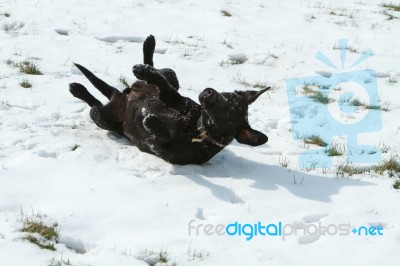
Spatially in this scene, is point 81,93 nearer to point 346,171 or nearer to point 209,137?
point 209,137

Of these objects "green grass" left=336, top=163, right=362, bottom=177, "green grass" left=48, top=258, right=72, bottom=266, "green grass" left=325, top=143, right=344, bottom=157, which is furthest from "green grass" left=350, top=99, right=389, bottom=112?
"green grass" left=48, top=258, right=72, bottom=266

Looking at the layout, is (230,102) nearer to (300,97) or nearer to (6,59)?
(300,97)

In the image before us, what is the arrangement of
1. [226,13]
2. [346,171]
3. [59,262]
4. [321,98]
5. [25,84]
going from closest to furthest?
[59,262] → [346,171] → [25,84] → [321,98] → [226,13]

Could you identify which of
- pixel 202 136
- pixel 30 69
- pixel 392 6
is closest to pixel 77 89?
pixel 30 69

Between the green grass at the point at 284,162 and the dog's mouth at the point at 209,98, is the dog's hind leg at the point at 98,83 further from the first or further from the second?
the green grass at the point at 284,162

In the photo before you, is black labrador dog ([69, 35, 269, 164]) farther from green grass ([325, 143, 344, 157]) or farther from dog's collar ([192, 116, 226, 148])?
green grass ([325, 143, 344, 157])

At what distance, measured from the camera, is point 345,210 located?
404 centimetres

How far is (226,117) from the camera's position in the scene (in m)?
3.99

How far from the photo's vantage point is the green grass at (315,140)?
17.8 feet

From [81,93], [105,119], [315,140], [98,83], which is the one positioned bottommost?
[315,140]

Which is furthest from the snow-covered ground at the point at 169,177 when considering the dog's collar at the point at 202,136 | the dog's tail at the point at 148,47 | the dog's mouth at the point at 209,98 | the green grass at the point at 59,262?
the dog's tail at the point at 148,47

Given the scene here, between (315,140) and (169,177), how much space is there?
194 cm

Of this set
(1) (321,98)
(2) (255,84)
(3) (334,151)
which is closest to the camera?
(3) (334,151)

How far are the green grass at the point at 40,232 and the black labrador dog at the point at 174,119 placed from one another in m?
1.21
